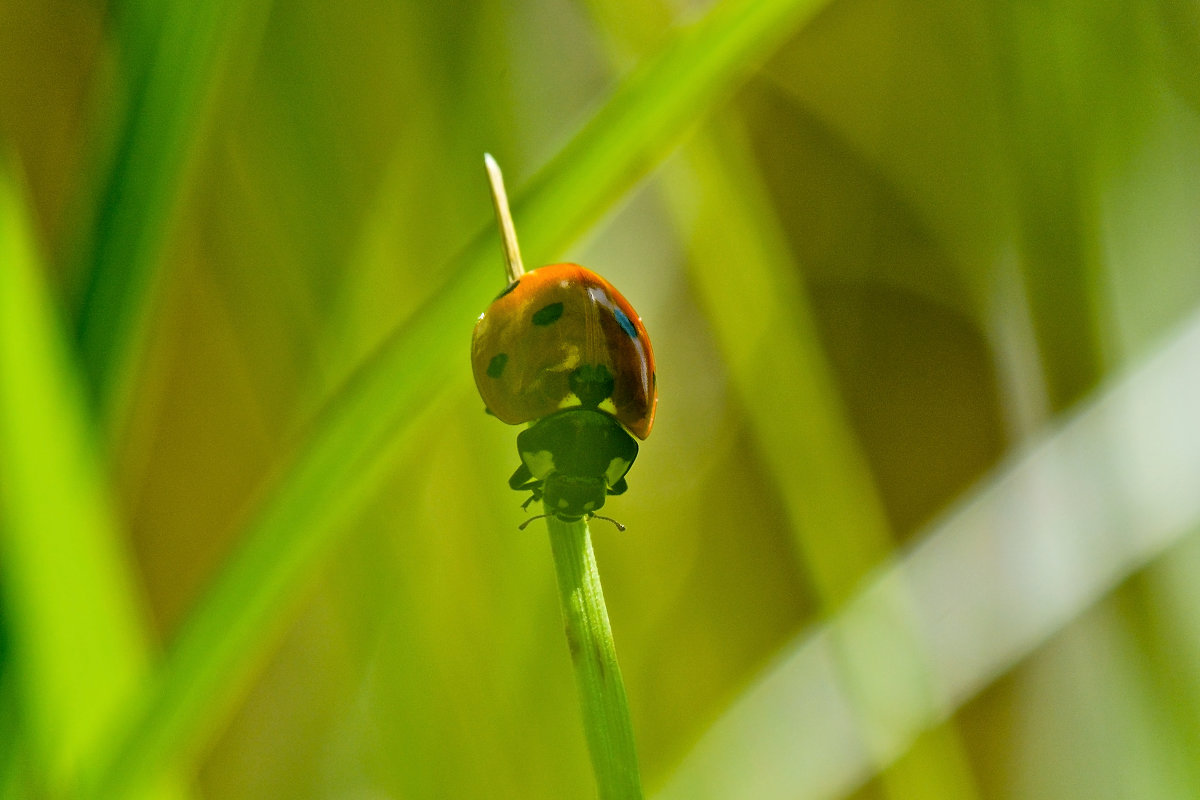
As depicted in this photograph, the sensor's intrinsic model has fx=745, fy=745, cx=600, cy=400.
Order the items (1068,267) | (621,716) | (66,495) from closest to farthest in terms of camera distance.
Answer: (621,716), (66,495), (1068,267)

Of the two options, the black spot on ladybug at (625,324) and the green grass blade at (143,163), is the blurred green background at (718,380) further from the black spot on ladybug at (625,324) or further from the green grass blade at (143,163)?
the black spot on ladybug at (625,324)

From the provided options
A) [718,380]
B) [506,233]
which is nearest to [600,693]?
[506,233]

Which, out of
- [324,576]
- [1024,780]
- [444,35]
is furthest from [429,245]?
[1024,780]

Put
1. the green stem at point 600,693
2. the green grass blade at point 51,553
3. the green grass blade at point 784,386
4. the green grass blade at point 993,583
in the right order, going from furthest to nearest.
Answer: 1. the green grass blade at point 784,386
2. the green grass blade at point 993,583
3. the green grass blade at point 51,553
4. the green stem at point 600,693

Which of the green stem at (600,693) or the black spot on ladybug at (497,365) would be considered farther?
the black spot on ladybug at (497,365)

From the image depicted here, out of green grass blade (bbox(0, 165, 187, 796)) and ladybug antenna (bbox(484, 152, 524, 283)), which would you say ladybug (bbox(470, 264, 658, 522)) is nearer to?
ladybug antenna (bbox(484, 152, 524, 283))

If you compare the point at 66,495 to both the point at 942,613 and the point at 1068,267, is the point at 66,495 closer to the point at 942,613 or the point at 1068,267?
the point at 942,613

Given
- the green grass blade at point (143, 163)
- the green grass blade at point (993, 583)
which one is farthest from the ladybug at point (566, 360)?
the green grass blade at point (993, 583)

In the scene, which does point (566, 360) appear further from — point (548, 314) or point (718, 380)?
point (718, 380)
